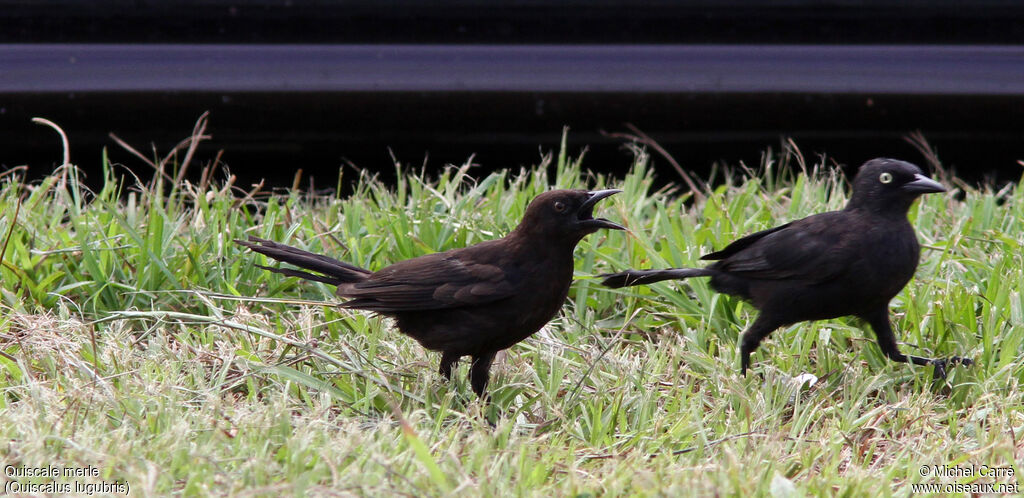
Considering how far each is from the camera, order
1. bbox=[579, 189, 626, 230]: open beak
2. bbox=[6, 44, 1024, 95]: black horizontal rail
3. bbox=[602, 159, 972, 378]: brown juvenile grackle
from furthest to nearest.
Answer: bbox=[6, 44, 1024, 95]: black horizontal rail
bbox=[602, 159, 972, 378]: brown juvenile grackle
bbox=[579, 189, 626, 230]: open beak

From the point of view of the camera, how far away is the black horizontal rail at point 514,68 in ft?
15.1

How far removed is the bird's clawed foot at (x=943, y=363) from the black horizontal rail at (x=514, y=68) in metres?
1.61

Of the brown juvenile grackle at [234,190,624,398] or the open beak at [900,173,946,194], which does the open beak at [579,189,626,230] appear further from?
the open beak at [900,173,946,194]

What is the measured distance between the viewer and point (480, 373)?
3336 mm

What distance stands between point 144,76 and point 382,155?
113cm

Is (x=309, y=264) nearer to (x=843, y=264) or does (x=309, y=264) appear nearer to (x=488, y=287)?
(x=488, y=287)

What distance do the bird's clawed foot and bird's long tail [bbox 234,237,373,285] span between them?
1.78 m

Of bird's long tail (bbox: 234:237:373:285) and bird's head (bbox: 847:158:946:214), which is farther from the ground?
bird's head (bbox: 847:158:946:214)

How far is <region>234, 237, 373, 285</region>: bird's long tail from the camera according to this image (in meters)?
3.37

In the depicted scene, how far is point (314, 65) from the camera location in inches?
182

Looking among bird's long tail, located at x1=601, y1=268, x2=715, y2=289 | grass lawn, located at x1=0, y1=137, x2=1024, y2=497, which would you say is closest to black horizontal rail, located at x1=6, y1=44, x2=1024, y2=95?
grass lawn, located at x1=0, y1=137, x2=1024, y2=497

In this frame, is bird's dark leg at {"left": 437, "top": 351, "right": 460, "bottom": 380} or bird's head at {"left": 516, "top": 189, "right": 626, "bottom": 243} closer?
bird's head at {"left": 516, "top": 189, "right": 626, "bottom": 243}

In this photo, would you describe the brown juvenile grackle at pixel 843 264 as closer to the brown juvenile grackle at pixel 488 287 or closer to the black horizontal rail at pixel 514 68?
the brown juvenile grackle at pixel 488 287

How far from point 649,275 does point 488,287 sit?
661mm
